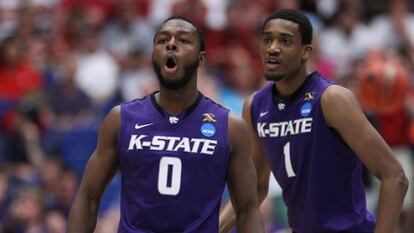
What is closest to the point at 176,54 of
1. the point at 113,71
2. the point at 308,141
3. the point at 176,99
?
the point at 176,99

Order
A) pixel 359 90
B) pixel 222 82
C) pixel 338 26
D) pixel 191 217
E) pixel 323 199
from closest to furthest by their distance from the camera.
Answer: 1. pixel 191 217
2. pixel 323 199
3. pixel 359 90
4. pixel 222 82
5. pixel 338 26

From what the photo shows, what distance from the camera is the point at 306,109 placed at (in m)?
6.91

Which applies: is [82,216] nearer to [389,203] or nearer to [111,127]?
[111,127]

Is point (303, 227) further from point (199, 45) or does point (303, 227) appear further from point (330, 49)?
point (330, 49)

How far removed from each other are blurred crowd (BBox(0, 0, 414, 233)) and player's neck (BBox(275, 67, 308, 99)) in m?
4.26

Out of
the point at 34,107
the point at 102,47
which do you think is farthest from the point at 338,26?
the point at 34,107

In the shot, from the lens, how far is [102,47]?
14023 millimetres

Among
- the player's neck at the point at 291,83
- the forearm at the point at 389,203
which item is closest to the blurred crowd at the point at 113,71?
the player's neck at the point at 291,83

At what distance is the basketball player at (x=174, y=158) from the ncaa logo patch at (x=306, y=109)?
54 cm

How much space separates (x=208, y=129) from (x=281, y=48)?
2.42 feet

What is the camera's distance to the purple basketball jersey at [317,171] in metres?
6.87

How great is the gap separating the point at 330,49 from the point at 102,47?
112 inches

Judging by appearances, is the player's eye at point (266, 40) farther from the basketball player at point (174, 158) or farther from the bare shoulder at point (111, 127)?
the bare shoulder at point (111, 127)

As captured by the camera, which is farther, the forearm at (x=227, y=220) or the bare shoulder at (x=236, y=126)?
the forearm at (x=227, y=220)
